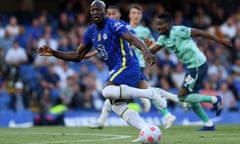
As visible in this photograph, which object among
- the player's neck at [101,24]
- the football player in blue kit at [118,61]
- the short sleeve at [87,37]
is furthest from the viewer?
the short sleeve at [87,37]

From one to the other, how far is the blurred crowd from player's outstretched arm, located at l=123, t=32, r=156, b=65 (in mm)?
11079

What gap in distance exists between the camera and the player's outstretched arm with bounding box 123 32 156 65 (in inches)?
402

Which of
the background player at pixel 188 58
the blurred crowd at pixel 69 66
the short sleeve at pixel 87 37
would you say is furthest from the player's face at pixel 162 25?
the blurred crowd at pixel 69 66

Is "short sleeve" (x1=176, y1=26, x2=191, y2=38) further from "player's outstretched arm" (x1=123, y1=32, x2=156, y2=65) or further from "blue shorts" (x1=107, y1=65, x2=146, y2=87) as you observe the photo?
"player's outstretched arm" (x1=123, y1=32, x2=156, y2=65)

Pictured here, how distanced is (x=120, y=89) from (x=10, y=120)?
10.5 m

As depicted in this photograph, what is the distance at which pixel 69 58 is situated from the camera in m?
11.9

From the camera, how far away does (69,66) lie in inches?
962

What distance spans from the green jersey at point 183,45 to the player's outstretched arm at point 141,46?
4793mm

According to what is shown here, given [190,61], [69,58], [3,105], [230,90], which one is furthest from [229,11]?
[69,58]

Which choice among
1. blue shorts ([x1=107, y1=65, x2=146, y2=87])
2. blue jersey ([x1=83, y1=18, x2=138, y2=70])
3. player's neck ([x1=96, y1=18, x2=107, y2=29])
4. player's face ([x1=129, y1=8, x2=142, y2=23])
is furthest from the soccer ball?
player's face ([x1=129, y1=8, x2=142, y2=23])

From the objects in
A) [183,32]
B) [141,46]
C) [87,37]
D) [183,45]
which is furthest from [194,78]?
[141,46]

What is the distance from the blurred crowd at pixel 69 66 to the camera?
2217 centimetres

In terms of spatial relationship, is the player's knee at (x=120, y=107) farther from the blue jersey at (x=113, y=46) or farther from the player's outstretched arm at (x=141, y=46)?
the player's outstretched arm at (x=141, y=46)

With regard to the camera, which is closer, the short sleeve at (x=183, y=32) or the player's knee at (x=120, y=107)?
the player's knee at (x=120, y=107)
